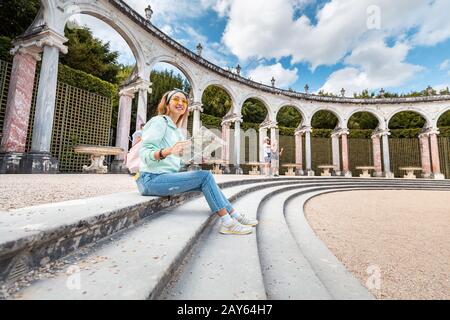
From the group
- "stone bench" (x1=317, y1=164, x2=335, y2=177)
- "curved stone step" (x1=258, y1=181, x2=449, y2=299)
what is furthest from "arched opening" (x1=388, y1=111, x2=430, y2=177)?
"curved stone step" (x1=258, y1=181, x2=449, y2=299)

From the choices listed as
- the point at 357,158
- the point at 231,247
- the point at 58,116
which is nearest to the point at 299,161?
the point at 357,158

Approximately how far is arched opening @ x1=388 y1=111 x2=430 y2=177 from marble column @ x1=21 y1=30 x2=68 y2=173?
2150 centimetres

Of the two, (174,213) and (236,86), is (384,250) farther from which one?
(236,86)

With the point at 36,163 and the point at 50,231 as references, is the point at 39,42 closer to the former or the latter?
the point at 36,163

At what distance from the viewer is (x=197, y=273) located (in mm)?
1287

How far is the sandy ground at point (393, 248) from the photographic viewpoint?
5.42 ft

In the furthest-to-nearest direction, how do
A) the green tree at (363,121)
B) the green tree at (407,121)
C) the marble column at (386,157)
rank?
the green tree at (363,121)
the green tree at (407,121)
the marble column at (386,157)

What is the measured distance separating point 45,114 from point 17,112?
0.77 m

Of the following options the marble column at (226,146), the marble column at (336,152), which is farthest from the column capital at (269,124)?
the marble column at (336,152)

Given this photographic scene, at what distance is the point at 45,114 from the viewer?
20.8ft

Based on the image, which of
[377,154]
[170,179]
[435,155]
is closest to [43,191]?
[170,179]

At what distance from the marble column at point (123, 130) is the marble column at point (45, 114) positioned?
9.02 feet

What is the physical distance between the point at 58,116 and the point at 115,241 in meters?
9.09

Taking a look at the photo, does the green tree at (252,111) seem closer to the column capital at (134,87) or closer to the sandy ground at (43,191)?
the column capital at (134,87)
